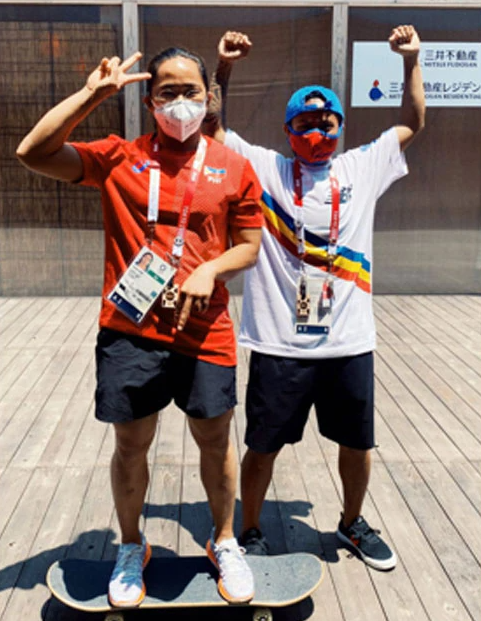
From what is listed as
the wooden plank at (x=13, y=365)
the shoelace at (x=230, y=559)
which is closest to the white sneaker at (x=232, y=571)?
the shoelace at (x=230, y=559)

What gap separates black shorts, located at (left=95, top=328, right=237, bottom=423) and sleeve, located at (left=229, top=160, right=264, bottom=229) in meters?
0.46

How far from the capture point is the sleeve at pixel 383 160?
8.47ft

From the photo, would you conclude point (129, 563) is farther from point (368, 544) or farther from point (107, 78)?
point (107, 78)

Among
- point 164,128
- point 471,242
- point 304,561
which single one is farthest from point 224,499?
point 471,242

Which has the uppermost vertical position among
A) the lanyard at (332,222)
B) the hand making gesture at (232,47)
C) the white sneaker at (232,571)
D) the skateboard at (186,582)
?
the hand making gesture at (232,47)

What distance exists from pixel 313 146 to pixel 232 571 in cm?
146

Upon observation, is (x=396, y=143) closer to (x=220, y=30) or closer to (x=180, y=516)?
(x=180, y=516)

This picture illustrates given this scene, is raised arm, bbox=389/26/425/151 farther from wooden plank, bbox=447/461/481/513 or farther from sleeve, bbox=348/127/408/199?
wooden plank, bbox=447/461/481/513

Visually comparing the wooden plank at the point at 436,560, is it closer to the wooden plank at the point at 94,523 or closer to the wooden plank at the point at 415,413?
the wooden plank at the point at 415,413

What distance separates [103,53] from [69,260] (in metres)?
2.04

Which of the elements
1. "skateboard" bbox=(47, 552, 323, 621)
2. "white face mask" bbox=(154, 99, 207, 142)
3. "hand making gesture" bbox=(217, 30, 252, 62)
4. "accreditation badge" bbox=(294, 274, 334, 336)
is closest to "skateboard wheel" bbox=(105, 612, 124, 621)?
"skateboard" bbox=(47, 552, 323, 621)

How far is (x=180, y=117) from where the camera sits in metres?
2.11

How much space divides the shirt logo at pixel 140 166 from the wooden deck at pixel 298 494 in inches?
57.9

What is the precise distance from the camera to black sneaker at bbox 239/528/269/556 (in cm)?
266
